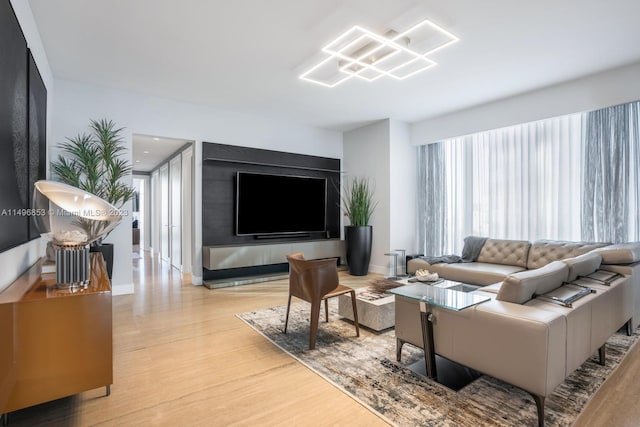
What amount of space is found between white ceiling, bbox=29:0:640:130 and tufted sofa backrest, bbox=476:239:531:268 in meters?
2.11

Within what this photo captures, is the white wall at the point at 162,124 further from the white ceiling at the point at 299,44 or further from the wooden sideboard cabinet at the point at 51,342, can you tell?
the wooden sideboard cabinet at the point at 51,342

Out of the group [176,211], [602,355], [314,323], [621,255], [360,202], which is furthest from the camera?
[176,211]

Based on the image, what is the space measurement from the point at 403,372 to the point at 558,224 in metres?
3.50

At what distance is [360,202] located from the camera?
6.02 metres

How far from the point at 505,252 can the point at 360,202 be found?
2.45 m

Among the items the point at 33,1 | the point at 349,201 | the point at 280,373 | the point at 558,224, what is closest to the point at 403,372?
the point at 280,373

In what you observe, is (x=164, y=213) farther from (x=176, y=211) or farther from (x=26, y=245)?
(x=26, y=245)

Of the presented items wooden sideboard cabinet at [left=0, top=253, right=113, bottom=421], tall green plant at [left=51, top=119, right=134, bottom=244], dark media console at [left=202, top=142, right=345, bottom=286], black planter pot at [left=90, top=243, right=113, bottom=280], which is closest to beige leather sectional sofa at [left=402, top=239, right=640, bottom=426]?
wooden sideboard cabinet at [left=0, top=253, right=113, bottom=421]

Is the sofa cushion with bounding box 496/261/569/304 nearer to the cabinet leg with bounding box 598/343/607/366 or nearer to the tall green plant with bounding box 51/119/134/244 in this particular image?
the cabinet leg with bounding box 598/343/607/366

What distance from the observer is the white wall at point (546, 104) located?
381 centimetres

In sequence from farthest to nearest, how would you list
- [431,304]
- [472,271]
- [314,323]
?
[472,271], [314,323], [431,304]

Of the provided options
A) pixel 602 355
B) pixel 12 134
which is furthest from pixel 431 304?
pixel 12 134

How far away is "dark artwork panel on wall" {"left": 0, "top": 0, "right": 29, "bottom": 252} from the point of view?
5.79 feet

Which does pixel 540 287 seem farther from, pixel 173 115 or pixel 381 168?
pixel 173 115
